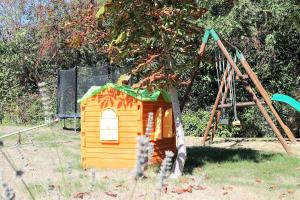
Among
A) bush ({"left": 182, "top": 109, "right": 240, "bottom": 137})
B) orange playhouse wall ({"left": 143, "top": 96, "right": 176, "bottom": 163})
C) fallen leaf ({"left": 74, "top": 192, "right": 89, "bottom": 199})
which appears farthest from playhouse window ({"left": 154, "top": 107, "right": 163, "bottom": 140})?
bush ({"left": 182, "top": 109, "right": 240, "bottom": 137})

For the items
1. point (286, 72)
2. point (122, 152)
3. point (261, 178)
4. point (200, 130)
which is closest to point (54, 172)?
point (122, 152)

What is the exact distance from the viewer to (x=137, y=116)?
7672 mm

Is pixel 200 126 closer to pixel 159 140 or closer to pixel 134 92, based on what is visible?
pixel 159 140

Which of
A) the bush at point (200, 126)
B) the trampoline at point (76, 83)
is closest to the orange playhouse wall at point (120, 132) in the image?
the bush at point (200, 126)

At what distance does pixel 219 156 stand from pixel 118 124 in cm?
227

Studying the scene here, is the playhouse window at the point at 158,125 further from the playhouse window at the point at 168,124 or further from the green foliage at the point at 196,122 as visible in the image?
the green foliage at the point at 196,122

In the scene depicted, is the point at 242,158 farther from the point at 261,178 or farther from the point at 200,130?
the point at 200,130

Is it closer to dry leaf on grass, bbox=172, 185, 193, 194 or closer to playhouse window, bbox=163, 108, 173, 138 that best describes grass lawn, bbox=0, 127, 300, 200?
dry leaf on grass, bbox=172, 185, 193, 194

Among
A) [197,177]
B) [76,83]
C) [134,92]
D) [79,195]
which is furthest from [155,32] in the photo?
[76,83]

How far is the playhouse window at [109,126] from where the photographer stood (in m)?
7.89

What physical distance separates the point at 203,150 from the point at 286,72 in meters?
5.60

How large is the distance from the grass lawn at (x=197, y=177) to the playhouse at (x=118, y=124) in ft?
1.05

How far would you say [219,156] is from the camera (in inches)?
357

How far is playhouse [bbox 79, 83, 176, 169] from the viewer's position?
773cm
